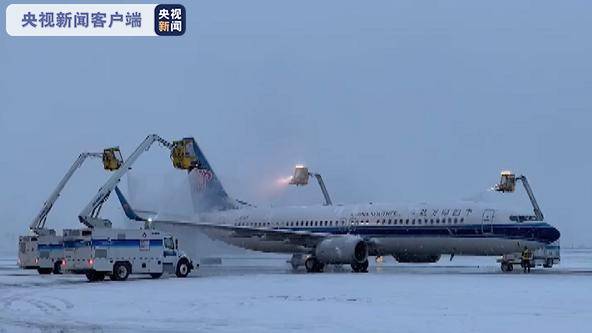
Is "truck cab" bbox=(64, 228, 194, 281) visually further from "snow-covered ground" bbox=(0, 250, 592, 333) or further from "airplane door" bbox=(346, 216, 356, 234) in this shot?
"airplane door" bbox=(346, 216, 356, 234)

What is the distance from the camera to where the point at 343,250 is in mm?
49906

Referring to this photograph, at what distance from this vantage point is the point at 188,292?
101ft

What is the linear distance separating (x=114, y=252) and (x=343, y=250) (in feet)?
48.4

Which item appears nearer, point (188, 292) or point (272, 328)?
point (272, 328)

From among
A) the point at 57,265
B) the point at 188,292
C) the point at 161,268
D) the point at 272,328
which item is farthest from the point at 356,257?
the point at 272,328

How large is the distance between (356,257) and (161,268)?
12876mm

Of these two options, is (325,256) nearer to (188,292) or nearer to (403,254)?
(403,254)

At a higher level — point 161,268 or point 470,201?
point 470,201

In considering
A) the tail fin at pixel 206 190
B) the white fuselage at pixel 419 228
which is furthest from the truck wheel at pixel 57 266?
the tail fin at pixel 206 190

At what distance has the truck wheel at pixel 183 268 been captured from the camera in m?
43.2

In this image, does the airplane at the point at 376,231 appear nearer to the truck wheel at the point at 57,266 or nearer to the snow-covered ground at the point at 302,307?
the truck wheel at the point at 57,266

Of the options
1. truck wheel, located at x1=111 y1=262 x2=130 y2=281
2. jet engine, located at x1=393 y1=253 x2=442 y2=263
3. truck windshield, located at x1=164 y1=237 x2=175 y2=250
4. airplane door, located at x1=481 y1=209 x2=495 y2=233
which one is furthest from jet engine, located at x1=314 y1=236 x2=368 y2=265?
truck wheel, located at x1=111 y1=262 x2=130 y2=281

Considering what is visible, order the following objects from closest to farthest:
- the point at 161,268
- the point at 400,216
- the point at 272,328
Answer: the point at 272,328, the point at 161,268, the point at 400,216

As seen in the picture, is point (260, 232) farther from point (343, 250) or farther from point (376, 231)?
point (376, 231)
